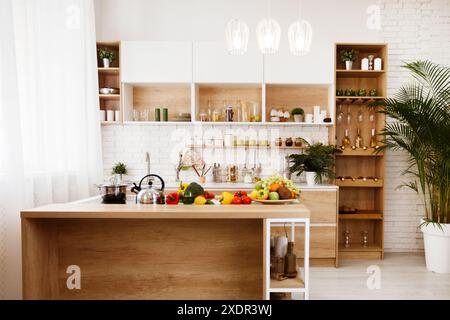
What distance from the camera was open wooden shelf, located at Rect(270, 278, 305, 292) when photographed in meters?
2.45

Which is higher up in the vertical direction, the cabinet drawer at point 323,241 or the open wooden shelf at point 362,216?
the open wooden shelf at point 362,216

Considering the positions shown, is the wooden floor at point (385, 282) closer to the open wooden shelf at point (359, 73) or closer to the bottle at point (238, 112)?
the bottle at point (238, 112)

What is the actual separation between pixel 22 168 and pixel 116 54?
271 cm

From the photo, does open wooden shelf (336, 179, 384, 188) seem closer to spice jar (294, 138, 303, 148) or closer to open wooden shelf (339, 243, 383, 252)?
spice jar (294, 138, 303, 148)

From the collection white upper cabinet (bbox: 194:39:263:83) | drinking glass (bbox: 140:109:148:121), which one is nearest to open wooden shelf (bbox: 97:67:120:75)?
drinking glass (bbox: 140:109:148:121)

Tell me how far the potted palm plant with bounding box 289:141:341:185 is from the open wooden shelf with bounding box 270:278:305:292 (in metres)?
2.23

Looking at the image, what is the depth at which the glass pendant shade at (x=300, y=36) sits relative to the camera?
3.04m

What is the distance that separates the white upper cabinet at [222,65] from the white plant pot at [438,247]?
9.40 ft

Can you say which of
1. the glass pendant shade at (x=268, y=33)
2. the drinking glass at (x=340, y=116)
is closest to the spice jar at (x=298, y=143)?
the drinking glass at (x=340, y=116)

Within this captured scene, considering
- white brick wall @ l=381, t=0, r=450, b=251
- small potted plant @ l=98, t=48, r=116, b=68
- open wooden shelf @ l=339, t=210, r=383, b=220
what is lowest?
open wooden shelf @ l=339, t=210, r=383, b=220

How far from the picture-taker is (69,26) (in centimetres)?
388

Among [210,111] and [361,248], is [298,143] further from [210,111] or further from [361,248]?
[361,248]

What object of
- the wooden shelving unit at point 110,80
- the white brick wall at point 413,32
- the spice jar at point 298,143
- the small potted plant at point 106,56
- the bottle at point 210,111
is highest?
the white brick wall at point 413,32
